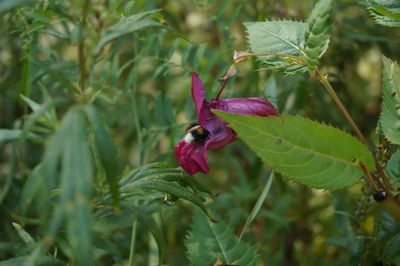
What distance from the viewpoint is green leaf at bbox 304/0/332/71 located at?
0.61 metres

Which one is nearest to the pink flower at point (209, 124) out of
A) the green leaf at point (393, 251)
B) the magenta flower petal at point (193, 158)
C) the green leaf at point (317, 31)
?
the magenta flower petal at point (193, 158)

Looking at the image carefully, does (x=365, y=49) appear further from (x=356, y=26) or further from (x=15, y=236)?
(x=15, y=236)

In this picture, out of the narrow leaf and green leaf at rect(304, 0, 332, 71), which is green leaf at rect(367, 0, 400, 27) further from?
the narrow leaf

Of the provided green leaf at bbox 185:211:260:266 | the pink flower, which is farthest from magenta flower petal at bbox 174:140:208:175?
green leaf at bbox 185:211:260:266

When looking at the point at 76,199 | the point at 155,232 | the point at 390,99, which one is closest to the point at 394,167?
the point at 390,99

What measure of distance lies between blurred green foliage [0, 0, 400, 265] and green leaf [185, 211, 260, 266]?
0.05 metres

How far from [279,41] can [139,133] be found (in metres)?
0.36

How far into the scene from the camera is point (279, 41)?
0.78 metres

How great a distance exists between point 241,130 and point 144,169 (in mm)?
157

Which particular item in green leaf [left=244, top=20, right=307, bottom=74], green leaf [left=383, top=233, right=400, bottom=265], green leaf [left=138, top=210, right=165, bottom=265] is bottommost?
green leaf [left=383, top=233, right=400, bottom=265]

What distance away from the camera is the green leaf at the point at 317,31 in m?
0.61

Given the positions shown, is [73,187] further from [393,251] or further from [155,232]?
[393,251]

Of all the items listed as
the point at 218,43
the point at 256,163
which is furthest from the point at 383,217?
the point at 218,43

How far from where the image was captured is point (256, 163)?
1.26m
